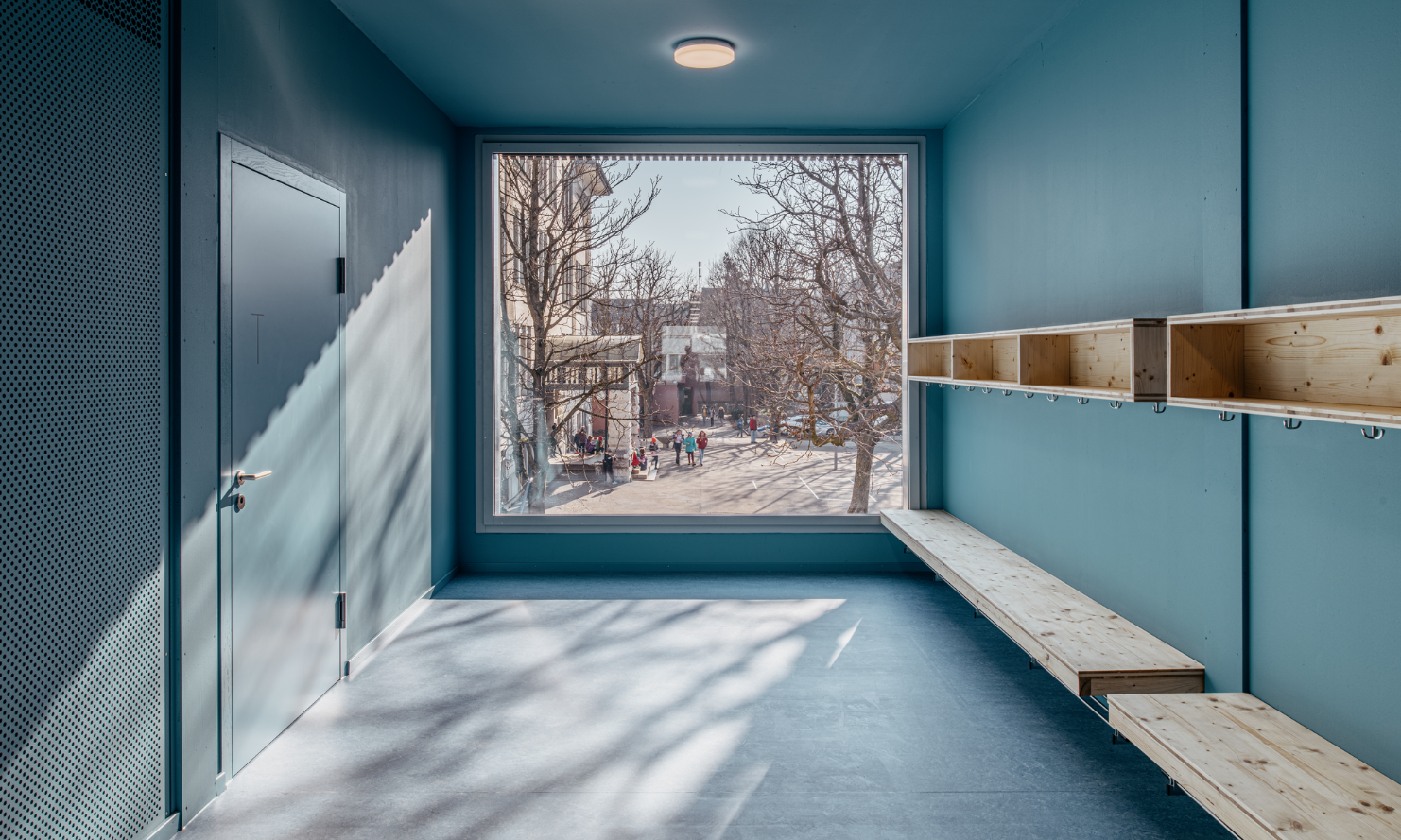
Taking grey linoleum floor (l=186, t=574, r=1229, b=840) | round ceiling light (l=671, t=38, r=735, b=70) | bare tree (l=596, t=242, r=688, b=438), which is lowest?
grey linoleum floor (l=186, t=574, r=1229, b=840)

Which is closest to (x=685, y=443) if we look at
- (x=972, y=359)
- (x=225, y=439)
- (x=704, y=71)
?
(x=972, y=359)

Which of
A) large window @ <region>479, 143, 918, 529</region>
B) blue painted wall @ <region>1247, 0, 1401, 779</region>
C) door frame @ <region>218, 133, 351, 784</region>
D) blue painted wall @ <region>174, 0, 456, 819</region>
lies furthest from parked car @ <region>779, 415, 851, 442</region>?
door frame @ <region>218, 133, 351, 784</region>

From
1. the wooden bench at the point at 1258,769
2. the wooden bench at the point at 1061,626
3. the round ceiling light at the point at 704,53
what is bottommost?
the wooden bench at the point at 1258,769

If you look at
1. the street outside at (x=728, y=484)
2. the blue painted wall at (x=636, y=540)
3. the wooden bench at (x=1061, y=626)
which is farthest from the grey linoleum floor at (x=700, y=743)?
the street outside at (x=728, y=484)

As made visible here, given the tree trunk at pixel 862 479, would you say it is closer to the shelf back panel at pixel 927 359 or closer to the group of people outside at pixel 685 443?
the shelf back panel at pixel 927 359

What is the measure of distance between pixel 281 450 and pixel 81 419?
0.86 meters

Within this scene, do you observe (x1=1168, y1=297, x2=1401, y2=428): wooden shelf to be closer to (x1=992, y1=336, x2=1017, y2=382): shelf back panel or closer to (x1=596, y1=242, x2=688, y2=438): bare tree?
(x1=992, y1=336, x2=1017, y2=382): shelf back panel

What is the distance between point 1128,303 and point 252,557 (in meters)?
3.14

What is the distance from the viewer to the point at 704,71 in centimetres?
400

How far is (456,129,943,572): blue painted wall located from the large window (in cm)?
12

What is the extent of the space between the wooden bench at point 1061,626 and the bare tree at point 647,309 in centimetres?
191

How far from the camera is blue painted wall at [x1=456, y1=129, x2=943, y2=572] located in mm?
4965

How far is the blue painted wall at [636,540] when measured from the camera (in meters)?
4.96

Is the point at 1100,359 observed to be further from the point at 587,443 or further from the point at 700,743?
the point at 587,443
